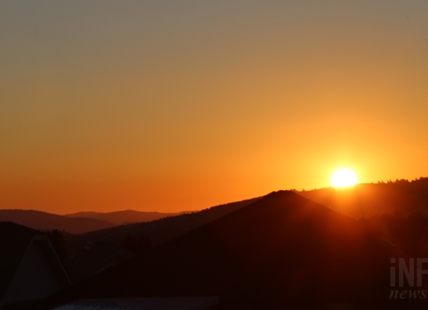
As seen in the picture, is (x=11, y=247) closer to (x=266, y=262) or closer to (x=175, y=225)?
(x=266, y=262)

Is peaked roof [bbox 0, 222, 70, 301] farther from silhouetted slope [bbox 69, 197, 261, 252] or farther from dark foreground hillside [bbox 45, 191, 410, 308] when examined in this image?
silhouetted slope [bbox 69, 197, 261, 252]

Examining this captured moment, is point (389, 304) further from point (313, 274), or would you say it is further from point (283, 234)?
point (283, 234)

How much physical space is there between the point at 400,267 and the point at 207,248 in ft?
12.7

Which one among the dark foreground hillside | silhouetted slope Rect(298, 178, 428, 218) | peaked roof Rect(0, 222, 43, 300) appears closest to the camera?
the dark foreground hillside

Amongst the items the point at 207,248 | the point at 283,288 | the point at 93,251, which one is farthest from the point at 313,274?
the point at 93,251

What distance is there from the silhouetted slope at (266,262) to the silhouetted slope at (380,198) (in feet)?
189

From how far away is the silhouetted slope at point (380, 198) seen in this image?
250 ft

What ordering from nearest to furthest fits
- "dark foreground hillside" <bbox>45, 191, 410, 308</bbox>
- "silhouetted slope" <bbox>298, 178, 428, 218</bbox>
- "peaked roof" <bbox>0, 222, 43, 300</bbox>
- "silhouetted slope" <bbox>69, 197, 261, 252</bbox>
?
"dark foreground hillside" <bbox>45, 191, 410, 308</bbox> < "peaked roof" <bbox>0, 222, 43, 300</bbox> < "silhouetted slope" <bbox>298, 178, 428, 218</bbox> < "silhouetted slope" <bbox>69, 197, 261, 252</bbox>

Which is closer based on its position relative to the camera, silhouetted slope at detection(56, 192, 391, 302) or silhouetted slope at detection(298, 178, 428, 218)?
silhouetted slope at detection(56, 192, 391, 302)

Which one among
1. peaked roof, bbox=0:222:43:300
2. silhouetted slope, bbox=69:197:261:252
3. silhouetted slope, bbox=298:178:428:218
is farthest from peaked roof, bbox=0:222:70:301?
silhouetted slope, bbox=69:197:261:252

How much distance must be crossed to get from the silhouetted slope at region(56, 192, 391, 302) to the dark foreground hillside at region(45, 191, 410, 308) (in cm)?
2

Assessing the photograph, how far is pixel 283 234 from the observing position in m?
13.9

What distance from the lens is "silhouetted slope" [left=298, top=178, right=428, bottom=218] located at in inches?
3002

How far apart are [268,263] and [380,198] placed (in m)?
77.9
